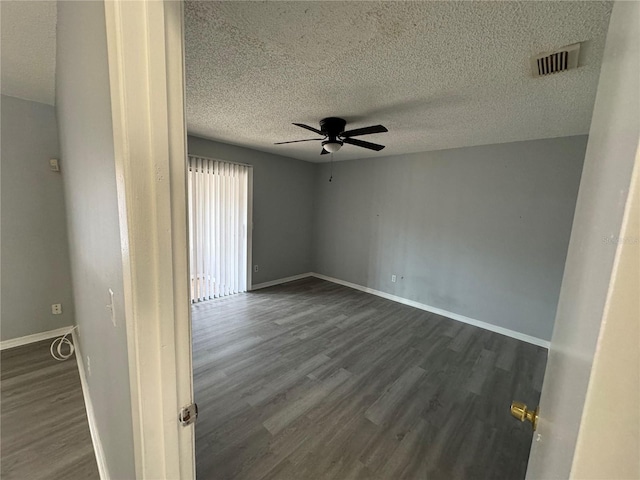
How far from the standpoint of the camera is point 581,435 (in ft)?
1.20

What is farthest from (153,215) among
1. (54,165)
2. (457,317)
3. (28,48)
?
(457,317)

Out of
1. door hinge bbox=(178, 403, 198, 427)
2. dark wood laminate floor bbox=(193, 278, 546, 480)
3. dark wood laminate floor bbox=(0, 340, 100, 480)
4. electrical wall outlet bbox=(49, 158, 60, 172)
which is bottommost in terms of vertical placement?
→ dark wood laminate floor bbox=(0, 340, 100, 480)

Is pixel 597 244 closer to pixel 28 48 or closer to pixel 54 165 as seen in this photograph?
pixel 28 48

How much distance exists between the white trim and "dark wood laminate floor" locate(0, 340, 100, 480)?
105mm

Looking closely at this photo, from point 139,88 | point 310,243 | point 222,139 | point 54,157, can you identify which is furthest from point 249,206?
point 139,88

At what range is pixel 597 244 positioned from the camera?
45 cm

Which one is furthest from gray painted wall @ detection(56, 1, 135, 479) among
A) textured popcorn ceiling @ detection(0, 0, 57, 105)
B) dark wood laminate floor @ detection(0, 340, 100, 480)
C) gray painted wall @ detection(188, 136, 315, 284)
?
gray painted wall @ detection(188, 136, 315, 284)

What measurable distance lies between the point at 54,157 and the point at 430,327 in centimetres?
465

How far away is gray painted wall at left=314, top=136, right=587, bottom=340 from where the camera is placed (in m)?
2.94

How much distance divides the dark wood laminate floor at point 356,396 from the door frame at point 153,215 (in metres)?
1.15

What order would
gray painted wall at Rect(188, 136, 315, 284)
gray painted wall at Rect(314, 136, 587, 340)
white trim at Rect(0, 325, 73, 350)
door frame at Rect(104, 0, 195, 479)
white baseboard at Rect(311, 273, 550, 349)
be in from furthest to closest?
gray painted wall at Rect(188, 136, 315, 284) → white baseboard at Rect(311, 273, 550, 349) → gray painted wall at Rect(314, 136, 587, 340) → white trim at Rect(0, 325, 73, 350) → door frame at Rect(104, 0, 195, 479)

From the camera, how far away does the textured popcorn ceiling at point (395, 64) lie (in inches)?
46.3

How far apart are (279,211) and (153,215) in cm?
418

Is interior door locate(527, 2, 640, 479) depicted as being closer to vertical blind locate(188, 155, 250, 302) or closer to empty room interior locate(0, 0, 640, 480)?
empty room interior locate(0, 0, 640, 480)
